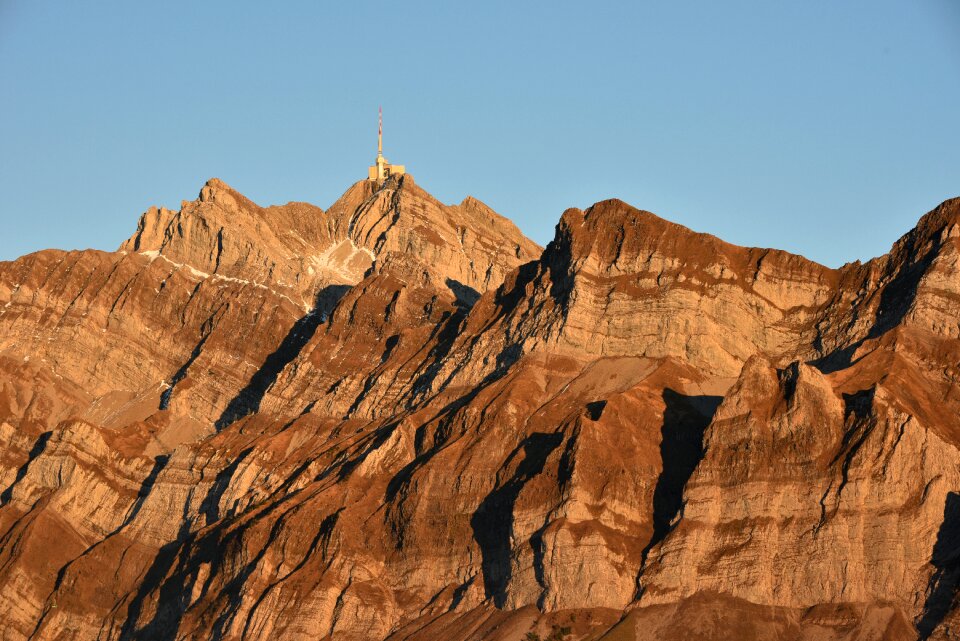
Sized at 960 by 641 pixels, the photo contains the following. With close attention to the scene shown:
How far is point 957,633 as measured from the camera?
645 feet

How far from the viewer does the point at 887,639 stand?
200 meters

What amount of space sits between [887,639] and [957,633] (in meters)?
6.71
